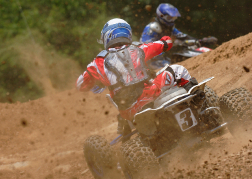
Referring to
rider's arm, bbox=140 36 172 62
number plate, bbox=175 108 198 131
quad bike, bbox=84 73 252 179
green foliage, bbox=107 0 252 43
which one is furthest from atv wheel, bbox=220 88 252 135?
green foliage, bbox=107 0 252 43

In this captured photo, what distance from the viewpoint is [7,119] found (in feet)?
27.6

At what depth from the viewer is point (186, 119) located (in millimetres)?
3262

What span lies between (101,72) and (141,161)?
1.13m

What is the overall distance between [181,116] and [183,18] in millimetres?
9980

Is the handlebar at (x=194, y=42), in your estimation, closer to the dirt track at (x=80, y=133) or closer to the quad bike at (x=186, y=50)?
the quad bike at (x=186, y=50)

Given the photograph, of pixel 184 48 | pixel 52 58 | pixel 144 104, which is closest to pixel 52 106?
pixel 184 48

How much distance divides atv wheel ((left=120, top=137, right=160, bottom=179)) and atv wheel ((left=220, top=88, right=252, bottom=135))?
3.66ft

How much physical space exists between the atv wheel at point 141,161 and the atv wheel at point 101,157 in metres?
0.57

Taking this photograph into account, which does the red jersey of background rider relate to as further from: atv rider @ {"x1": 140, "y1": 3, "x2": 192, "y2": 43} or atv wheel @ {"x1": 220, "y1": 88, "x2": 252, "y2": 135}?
atv rider @ {"x1": 140, "y1": 3, "x2": 192, "y2": 43}

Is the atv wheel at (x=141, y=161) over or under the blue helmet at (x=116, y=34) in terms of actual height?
under

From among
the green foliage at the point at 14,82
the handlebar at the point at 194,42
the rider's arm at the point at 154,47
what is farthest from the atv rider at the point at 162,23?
the green foliage at the point at 14,82

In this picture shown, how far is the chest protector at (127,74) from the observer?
330cm

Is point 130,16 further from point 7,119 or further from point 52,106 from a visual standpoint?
point 7,119

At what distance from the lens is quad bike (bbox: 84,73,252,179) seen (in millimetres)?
3098
